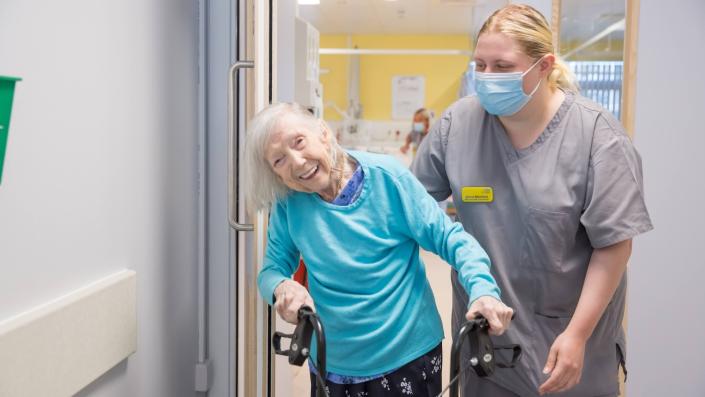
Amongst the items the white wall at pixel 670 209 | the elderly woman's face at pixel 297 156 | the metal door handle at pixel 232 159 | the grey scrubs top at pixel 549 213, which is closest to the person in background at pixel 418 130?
the white wall at pixel 670 209

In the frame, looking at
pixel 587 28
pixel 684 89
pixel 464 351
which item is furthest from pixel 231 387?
pixel 587 28

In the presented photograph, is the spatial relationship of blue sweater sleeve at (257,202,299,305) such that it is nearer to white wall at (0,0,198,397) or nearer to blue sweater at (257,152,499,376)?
blue sweater at (257,152,499,376)

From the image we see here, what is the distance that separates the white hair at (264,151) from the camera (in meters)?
1.41

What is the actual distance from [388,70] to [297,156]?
8551mm

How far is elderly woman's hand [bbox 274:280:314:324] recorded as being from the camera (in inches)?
50.8

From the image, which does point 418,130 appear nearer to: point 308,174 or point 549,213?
point 549,213

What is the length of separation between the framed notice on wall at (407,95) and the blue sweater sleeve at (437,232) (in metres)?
8.28

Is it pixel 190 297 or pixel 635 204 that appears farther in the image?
pixel 190 297

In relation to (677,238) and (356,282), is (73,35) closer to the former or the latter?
(356,282)

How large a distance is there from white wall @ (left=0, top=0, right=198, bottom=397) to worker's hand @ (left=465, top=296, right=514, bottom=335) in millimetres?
851

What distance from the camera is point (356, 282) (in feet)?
4.55

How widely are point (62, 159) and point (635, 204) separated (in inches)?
47.9

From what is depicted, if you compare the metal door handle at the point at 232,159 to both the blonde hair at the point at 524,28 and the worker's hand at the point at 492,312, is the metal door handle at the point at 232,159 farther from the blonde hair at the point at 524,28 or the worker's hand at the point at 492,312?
the worker's hand at the point at 492,312

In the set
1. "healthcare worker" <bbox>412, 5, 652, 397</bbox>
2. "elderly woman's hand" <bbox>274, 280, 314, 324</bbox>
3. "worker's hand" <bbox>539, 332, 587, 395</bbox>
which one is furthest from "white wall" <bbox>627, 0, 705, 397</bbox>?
"elderly woman's hand" <bbox>274, 280, 314, 324</bbox>
